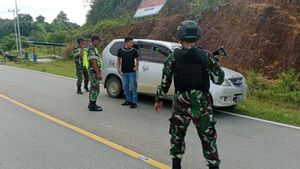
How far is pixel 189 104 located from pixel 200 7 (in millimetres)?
15482

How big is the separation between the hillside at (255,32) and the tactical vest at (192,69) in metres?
9.34

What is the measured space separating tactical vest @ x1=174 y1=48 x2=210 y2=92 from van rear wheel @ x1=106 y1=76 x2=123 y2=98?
21.3 ft

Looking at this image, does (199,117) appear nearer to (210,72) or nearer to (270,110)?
(210,72)

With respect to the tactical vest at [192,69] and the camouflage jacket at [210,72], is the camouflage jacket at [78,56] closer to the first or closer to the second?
the camouflage jacket at [210,72]

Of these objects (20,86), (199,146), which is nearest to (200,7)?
(20,86)

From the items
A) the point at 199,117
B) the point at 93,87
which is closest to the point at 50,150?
the point at 199,117

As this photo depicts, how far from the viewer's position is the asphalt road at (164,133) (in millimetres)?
5469

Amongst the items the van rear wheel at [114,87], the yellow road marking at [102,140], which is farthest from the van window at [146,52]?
the yellow road marking at [102,140]

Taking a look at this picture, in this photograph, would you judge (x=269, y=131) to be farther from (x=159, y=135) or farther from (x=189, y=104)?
(x=189, y=104)

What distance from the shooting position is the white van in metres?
8.34

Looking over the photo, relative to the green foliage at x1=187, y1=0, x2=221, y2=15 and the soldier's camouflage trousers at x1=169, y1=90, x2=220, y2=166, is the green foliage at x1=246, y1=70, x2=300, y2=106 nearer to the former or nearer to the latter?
the soldier's camouflage trousers at x1=169, y1=90, x2=220, y2=166

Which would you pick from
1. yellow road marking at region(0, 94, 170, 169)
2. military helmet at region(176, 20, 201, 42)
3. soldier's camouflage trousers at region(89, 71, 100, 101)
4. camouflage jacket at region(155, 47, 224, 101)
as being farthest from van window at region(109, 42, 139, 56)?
military helmet at region(176, 20, 201, 42)

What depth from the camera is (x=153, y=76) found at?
9555 millimetres

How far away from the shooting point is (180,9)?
75.4 feet
